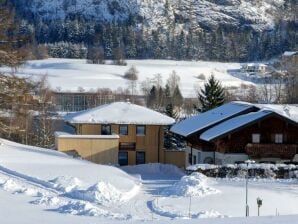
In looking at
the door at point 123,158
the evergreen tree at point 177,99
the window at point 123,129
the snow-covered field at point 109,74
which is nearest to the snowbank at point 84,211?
the door at point 123,158

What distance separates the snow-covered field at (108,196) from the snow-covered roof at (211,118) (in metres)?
10.4

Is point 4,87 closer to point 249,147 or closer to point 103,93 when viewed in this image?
point 249,147

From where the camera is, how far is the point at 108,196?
22047 mm

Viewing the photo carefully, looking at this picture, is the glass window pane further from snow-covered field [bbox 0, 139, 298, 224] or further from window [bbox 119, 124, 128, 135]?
window [bbox 119, 124, 128, 135]

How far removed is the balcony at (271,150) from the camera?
123 ft

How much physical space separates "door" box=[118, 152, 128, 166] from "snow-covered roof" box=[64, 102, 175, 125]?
2193 mm

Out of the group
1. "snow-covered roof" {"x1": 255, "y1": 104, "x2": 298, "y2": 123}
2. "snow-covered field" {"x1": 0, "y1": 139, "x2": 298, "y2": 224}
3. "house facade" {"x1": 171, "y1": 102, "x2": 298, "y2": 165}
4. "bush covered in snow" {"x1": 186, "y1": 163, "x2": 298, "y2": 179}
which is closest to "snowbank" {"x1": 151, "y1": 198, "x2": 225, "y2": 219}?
"snow-covered field" {"x1": 0, "y1": 139, "x2": 298, "y2": 224}

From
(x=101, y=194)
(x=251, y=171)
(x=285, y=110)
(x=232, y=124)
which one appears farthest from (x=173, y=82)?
(x=101, y=194)

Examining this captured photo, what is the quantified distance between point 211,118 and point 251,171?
10208 millimetres

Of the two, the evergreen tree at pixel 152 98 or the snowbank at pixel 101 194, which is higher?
the snowbank at pixel 101 194

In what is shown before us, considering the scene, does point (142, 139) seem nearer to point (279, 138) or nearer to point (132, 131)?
point (132, 131)

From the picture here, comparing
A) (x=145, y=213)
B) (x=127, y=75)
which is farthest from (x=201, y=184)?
(x=127, y=75)

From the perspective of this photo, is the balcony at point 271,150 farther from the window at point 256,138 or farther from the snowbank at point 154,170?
the snowbank at point 154,170

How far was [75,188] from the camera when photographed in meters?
22.8
